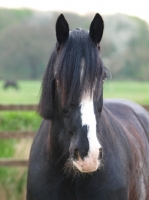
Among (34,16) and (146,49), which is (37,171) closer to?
(146,49)

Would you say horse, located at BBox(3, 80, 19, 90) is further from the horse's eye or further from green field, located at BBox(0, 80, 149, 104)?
the horse's eye

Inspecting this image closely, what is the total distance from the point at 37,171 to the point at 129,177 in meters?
0.78

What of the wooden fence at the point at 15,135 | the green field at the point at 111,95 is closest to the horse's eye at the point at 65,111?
the wooden fence at the point at 15,135

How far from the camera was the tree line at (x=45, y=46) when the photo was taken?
34.7m

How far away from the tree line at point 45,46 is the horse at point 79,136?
27.4 meters

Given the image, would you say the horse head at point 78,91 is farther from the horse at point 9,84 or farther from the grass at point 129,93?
the horse at point 9,84

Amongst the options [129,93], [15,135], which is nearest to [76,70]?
[15,135]

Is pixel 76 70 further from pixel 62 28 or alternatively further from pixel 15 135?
pixel 15 135

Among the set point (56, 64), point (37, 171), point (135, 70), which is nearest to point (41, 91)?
point (56, 64)

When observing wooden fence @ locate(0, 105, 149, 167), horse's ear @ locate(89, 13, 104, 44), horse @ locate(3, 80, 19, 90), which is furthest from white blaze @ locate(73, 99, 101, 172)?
horse @ locate(3, 80, 19, 90)

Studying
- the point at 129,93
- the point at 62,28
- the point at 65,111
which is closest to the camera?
the point at 65,111

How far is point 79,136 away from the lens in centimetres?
374

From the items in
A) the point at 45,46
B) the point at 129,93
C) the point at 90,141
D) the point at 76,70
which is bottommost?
the point at 45,46

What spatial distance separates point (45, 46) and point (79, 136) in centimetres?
3284
